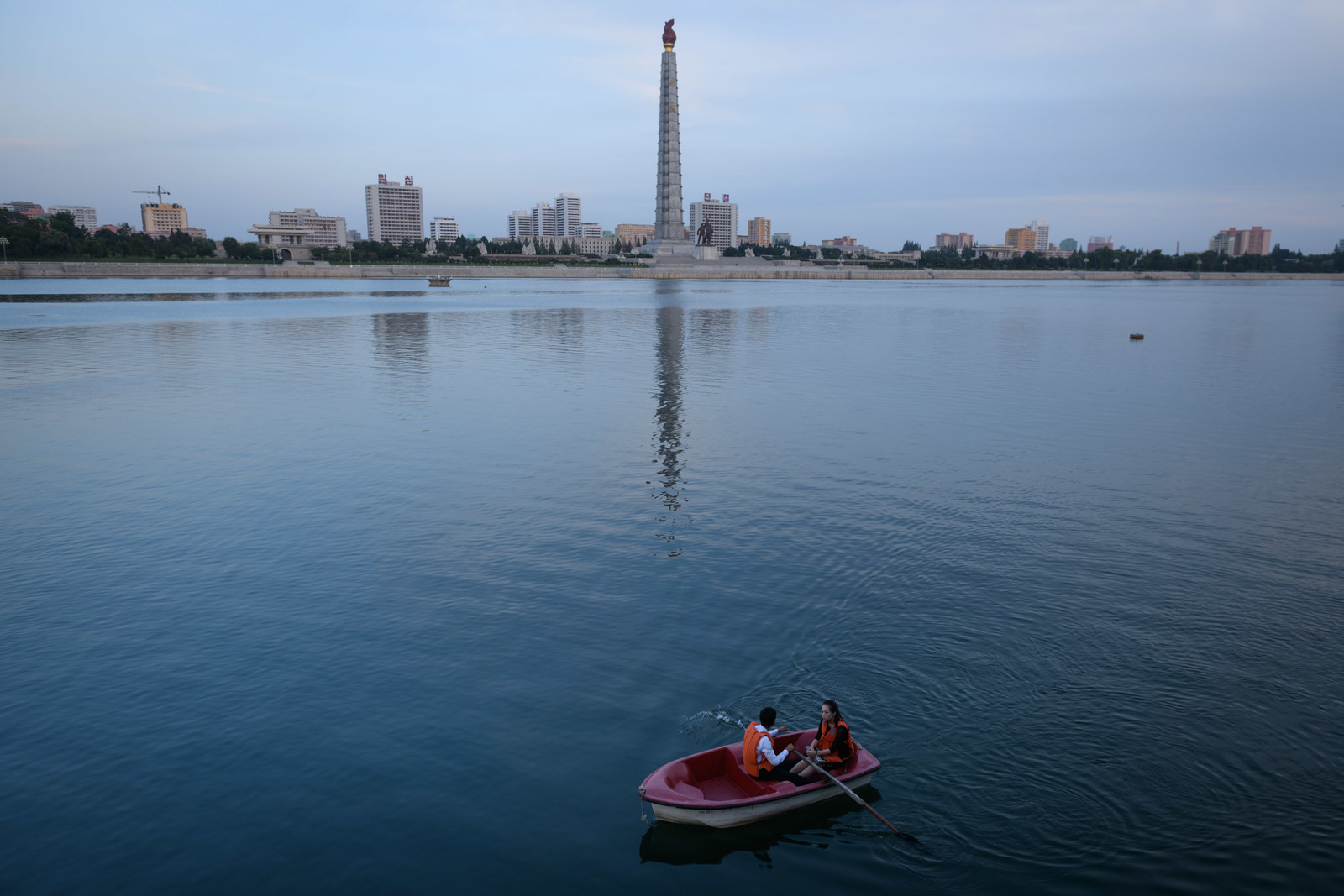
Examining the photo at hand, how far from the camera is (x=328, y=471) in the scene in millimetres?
27625

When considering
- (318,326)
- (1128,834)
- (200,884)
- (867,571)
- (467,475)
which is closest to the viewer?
(200,884)

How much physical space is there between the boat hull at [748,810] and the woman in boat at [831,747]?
258mm

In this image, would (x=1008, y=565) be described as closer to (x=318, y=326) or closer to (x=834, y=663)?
(x=834, y=663)

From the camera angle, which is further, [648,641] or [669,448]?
[669,448]

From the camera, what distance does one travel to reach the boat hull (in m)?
11.2

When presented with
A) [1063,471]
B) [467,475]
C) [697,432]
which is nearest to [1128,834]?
[1063,471]

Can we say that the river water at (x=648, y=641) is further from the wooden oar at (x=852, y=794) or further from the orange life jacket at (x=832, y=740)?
the orange life jacket at (x=832, y=740)

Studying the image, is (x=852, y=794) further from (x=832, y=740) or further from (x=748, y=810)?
(x=748, y=810)

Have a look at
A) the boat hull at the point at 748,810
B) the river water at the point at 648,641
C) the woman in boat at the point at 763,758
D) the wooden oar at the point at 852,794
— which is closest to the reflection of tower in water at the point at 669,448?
the river water at the point at 648,641

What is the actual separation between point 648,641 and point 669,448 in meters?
15.6

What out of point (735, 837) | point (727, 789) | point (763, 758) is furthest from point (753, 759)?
point (735, 837)

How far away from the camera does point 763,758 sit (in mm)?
11633

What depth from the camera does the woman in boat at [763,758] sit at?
1162cm

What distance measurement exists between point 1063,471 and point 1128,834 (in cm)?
1836
